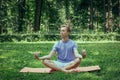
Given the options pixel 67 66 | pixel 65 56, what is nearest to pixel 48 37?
pixel 65 56

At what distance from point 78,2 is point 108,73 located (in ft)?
146

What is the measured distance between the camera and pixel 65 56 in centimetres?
1027

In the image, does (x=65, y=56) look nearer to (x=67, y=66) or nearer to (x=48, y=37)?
(x=67, y=66)

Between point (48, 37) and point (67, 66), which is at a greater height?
point (67, 66)

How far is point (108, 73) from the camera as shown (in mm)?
9227

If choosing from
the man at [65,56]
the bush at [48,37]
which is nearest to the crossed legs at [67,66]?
the man at [65,56]

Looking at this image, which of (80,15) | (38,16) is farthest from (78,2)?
(38,16)

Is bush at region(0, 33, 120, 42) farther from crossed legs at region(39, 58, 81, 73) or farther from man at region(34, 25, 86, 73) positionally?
crossed legs at region(39, 58, 81, 73)

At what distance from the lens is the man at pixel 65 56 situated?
9.81 meters

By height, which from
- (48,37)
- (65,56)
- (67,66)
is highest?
(65,56)

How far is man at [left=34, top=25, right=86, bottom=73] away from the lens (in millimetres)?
9812

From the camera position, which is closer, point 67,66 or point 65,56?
point 67,66

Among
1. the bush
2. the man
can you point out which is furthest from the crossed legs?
the bush

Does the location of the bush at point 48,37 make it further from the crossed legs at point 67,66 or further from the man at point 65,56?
the crossed legs at point 67,66
